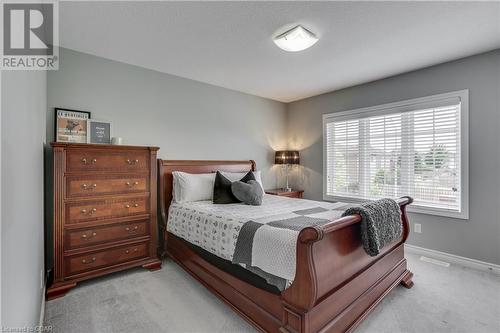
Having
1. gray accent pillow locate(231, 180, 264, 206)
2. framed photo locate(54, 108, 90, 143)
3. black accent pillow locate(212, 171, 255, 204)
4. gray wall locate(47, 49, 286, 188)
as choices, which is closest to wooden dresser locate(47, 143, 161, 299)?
framed photo locate(54, 108, 90, 143)

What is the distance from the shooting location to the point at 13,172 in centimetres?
96

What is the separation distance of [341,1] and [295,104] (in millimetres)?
3026

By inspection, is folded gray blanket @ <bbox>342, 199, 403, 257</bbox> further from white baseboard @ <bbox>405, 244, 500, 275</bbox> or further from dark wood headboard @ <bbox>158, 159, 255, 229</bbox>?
dark wood headboard @ <bbox>158, 159, 255, 229</bbox>

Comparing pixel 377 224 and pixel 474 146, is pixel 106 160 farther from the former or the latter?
pixel 474 146

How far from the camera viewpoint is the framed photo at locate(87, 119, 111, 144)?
9.26ft

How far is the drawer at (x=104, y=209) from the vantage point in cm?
237

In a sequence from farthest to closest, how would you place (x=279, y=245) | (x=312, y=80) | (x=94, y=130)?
(x=312, y=80) → (x=94, y=130) → (x=279, y=245)

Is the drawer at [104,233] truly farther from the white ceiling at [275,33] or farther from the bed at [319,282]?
the white ceiling at [275,33]

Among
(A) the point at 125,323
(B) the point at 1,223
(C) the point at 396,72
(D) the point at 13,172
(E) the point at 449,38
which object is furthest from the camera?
(C) the point at 396,72

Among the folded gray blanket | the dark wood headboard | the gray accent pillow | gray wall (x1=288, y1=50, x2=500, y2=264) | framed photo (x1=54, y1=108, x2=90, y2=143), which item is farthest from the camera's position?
the dark wood headboard

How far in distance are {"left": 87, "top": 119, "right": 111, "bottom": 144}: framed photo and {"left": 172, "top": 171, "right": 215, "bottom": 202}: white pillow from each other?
0.91 metres

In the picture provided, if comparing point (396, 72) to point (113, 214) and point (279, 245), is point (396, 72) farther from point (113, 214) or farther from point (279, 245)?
point (113, 214)

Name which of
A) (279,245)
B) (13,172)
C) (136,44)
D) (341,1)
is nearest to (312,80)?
(341,1)

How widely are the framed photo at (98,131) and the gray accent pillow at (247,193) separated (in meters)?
1.64
